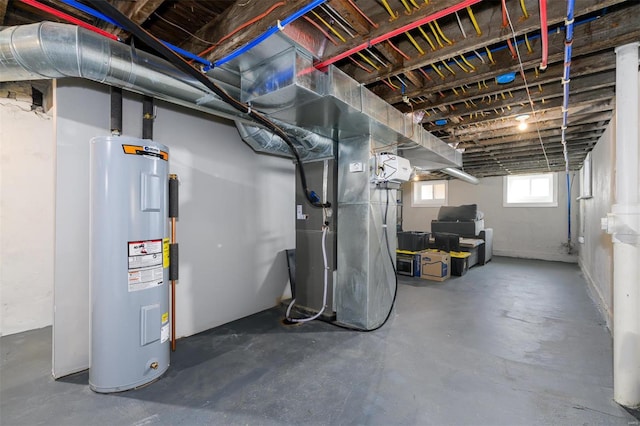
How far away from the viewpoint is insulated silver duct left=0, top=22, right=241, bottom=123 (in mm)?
1440

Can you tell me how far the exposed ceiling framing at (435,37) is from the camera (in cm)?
156

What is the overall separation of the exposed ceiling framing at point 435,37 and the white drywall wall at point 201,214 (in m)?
0.70

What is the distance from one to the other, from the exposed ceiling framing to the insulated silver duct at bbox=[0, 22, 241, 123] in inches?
9.0

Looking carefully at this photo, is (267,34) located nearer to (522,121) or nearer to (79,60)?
(79,60)

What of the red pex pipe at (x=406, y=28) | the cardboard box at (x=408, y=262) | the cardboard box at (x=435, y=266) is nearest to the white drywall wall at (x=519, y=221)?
the cardboard box at (x=435, y=266)

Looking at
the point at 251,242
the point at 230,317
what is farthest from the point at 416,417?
the point at 251,242

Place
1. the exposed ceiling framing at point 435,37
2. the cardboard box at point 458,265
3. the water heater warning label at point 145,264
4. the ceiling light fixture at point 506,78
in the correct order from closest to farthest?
the exposed ceiling framing at point 435,37
the water heater warning label at point 145,264
the ceiling light fixture at point 506,78
the cardboard box at point 458,265

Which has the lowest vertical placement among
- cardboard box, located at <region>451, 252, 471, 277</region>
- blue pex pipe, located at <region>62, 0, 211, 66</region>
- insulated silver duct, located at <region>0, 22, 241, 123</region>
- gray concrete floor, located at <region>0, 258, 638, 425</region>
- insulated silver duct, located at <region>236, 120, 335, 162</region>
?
gray concrete floor, located at <region>0, 258, 638, 425</region>

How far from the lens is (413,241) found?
5.49 meters

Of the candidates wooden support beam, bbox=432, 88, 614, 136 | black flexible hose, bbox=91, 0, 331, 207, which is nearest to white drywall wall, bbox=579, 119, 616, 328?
wooden support beam, bbox=432, 88, 614, 136

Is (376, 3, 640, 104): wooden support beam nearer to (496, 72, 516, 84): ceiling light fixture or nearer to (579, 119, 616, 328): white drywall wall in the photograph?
(496, 72, 516, 84): ceiling light fixture

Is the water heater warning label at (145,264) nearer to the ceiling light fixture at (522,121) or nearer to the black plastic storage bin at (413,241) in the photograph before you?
the ceiling light fixture at (522,121)

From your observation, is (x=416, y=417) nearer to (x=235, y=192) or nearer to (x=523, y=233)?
(x=235, y=192)

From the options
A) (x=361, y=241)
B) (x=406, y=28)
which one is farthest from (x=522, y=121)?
(x=406, y=28)
